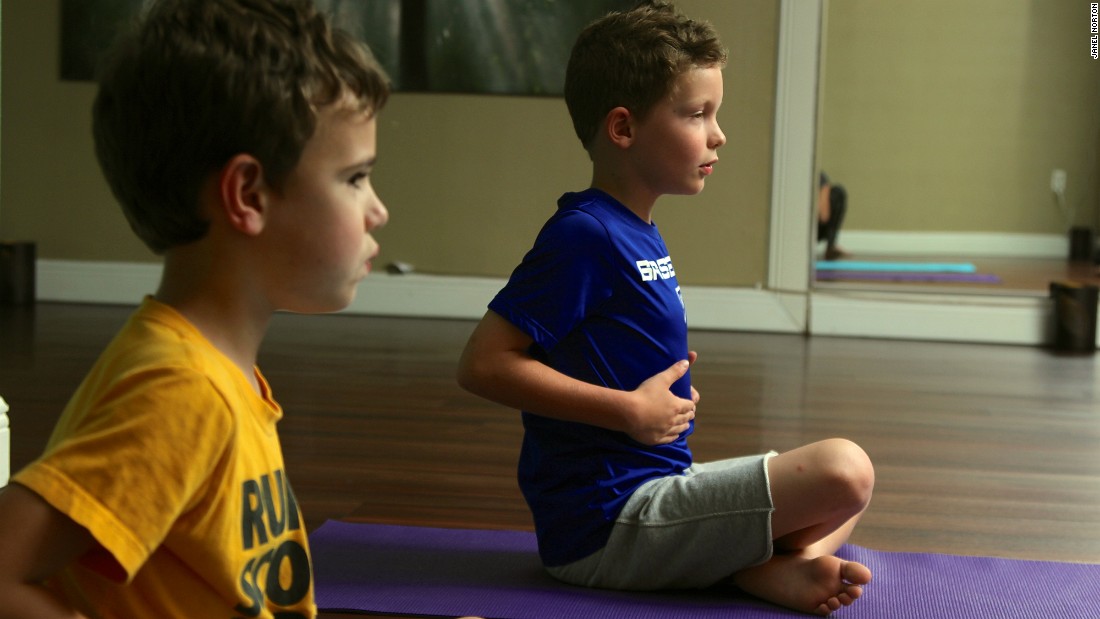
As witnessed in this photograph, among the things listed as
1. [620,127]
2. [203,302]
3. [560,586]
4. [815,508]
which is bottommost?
[560,586]

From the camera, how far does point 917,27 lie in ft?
20.7

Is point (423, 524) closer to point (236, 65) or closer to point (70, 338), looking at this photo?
point (236, 65)

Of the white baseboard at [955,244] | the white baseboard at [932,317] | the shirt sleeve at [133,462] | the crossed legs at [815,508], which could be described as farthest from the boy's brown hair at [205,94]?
the white baseboard at [955,244]

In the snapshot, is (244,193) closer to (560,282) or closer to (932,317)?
(560,282)

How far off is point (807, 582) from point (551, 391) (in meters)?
0.40

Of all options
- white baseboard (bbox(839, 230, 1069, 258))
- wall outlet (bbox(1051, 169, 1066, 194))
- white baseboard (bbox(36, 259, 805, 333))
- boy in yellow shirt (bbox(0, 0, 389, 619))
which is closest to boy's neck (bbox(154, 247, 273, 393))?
boy in yellow shirt (bbox(0, 0, 389, 619))

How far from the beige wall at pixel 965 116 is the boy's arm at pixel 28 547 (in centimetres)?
589

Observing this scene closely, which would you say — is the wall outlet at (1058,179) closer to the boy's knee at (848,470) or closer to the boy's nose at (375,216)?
the boy's knee at (848,470)

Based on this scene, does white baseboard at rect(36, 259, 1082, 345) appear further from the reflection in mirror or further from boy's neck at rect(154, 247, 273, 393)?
boy's neck at rect(154, 247, 273, 393)

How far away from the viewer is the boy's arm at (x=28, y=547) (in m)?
0.69

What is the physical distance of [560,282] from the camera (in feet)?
4.80

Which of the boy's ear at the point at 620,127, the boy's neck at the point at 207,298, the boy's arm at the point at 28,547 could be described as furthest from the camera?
the boy's ear at the point at 620,127

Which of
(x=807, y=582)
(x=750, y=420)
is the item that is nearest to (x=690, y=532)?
(x=807, y=582)

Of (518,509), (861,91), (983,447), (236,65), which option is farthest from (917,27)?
(236,65)
